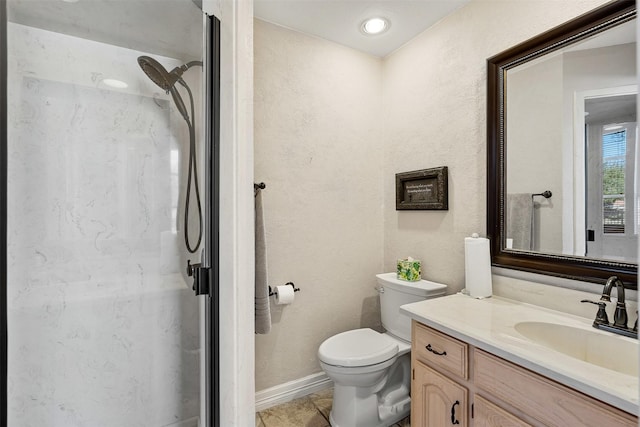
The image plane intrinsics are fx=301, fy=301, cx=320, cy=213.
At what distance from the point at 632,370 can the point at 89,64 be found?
2.06 meters

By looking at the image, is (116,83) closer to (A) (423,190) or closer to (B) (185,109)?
(B) (185,109)

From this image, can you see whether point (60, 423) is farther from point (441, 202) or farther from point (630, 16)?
point (630, 16)

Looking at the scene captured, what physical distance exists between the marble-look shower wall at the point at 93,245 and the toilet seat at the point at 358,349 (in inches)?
26.9

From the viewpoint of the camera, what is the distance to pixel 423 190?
1959 mm

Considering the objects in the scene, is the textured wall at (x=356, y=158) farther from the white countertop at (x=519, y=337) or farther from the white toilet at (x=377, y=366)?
the white countertop at (x=519, y=337)

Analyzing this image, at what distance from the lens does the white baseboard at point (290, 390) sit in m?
1.86

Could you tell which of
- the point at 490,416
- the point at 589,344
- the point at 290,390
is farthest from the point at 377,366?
the point at 589,344

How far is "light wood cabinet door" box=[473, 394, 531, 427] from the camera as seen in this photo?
964mm

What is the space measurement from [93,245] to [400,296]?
158cm

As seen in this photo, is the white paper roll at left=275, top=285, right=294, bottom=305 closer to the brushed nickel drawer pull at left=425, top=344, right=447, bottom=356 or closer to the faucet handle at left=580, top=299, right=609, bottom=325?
the brushed nickel drawer pull at left=425, top=344, right=447, bottom=356

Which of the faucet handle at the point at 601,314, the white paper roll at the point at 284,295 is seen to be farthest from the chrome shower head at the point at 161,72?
the faucet handle at the point at 601,314

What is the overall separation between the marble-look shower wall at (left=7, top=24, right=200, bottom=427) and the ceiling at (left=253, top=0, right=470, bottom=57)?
0.95 metres

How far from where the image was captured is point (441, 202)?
1817mm

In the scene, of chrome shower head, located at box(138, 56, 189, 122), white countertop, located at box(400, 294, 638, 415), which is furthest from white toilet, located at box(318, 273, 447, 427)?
chrome shower head, located at box(138, 56, 189, 122)
